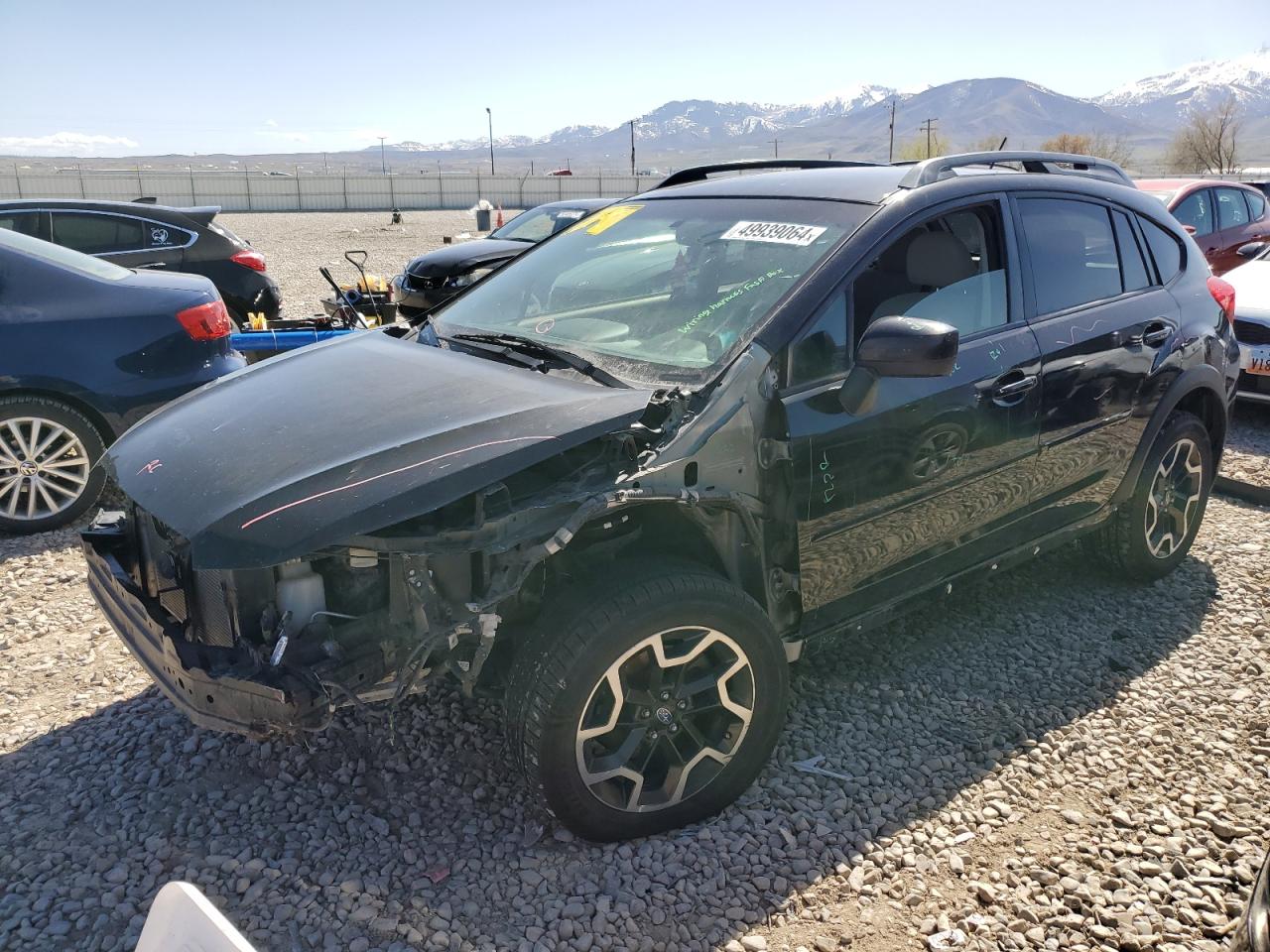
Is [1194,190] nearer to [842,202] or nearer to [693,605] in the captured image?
[842,202]

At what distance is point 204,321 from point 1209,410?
5277 millimetres

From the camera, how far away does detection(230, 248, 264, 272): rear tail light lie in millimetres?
9211

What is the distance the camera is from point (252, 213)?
41.8 meters

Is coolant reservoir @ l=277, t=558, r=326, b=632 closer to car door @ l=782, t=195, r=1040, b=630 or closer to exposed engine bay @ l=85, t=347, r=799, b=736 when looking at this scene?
exposed engine bay @ l=85, t=347, r=799, b=736

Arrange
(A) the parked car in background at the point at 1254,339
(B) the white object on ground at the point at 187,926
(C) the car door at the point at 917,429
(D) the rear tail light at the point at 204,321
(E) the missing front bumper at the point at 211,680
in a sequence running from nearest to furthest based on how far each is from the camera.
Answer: (B) the white object on ground at the point at 187,926 < (E) the missing front bumper at the point at 211,680 < (C) the car door at the point at 917,429 < (D) the rear tail light at the point at 204,321 < (A) the parked car in background at the point at 1254,339

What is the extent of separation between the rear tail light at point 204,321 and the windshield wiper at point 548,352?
8.59 ft

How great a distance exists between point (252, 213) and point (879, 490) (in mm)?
43696

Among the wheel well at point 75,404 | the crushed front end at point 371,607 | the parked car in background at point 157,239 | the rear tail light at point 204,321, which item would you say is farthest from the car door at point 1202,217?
the wheel well at point 75,404

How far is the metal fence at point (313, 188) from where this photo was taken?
40312mm

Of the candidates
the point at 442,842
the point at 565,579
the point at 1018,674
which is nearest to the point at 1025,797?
the point at 1018,674

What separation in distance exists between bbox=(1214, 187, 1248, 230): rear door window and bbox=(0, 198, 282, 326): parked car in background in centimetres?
1056

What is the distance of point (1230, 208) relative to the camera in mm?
11539

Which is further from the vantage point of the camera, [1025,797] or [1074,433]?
[1074,433]

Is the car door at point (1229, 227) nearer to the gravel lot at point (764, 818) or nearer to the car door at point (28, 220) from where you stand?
the gravel lot at point (764, 818)
